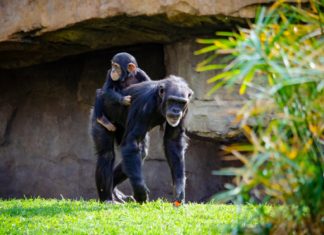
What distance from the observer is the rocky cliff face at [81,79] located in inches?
389

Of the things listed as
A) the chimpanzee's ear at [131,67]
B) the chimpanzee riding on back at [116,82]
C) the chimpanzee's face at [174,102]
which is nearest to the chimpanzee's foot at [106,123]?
the chimpanzee riding on back at [116,82]

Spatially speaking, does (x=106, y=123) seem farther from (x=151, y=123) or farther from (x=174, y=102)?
(x=174, y=102)

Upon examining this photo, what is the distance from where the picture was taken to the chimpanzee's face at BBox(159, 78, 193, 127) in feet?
25.0

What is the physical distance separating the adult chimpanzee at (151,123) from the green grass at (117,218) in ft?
1.30

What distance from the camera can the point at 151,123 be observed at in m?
8.03

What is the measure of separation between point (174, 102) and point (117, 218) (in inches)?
65.1

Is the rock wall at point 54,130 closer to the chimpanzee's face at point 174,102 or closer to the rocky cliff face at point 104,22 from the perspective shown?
the rocky cliff face at point 104,22

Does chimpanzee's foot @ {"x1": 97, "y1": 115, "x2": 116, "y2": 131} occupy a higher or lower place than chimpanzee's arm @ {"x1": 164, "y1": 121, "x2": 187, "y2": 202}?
higher

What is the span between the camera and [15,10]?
10.4 m

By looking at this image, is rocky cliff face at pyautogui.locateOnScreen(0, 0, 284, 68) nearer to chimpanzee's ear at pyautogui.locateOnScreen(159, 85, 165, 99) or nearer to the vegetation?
chimpanzee's ear at pyautogui.locateOnScreen(159, 85, 165, 99)

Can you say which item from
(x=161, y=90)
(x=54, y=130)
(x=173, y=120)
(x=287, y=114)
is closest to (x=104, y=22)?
(x=161, y=90)

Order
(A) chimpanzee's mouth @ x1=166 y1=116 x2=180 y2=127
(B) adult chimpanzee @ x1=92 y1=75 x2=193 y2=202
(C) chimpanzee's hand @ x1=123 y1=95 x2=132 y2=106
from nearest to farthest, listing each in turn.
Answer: (A) chimpanzee's mouth @ x1=166 y1=116 x2=180 y2=127, (B) adult chimpanzee @ x1=92 y1=75 x2=193 y2=202, (C) chimpanzee's hand @ x1=123 y1=95 x2=132 y2=106

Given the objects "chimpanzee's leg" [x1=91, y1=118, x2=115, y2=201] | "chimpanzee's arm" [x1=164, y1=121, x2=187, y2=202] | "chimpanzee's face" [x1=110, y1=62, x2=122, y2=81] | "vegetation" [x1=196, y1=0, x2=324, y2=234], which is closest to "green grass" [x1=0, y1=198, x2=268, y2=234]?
"chimpanzee's arm" [x1=164, y1=121, x2=187, y2=202]

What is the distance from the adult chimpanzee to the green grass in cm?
40
